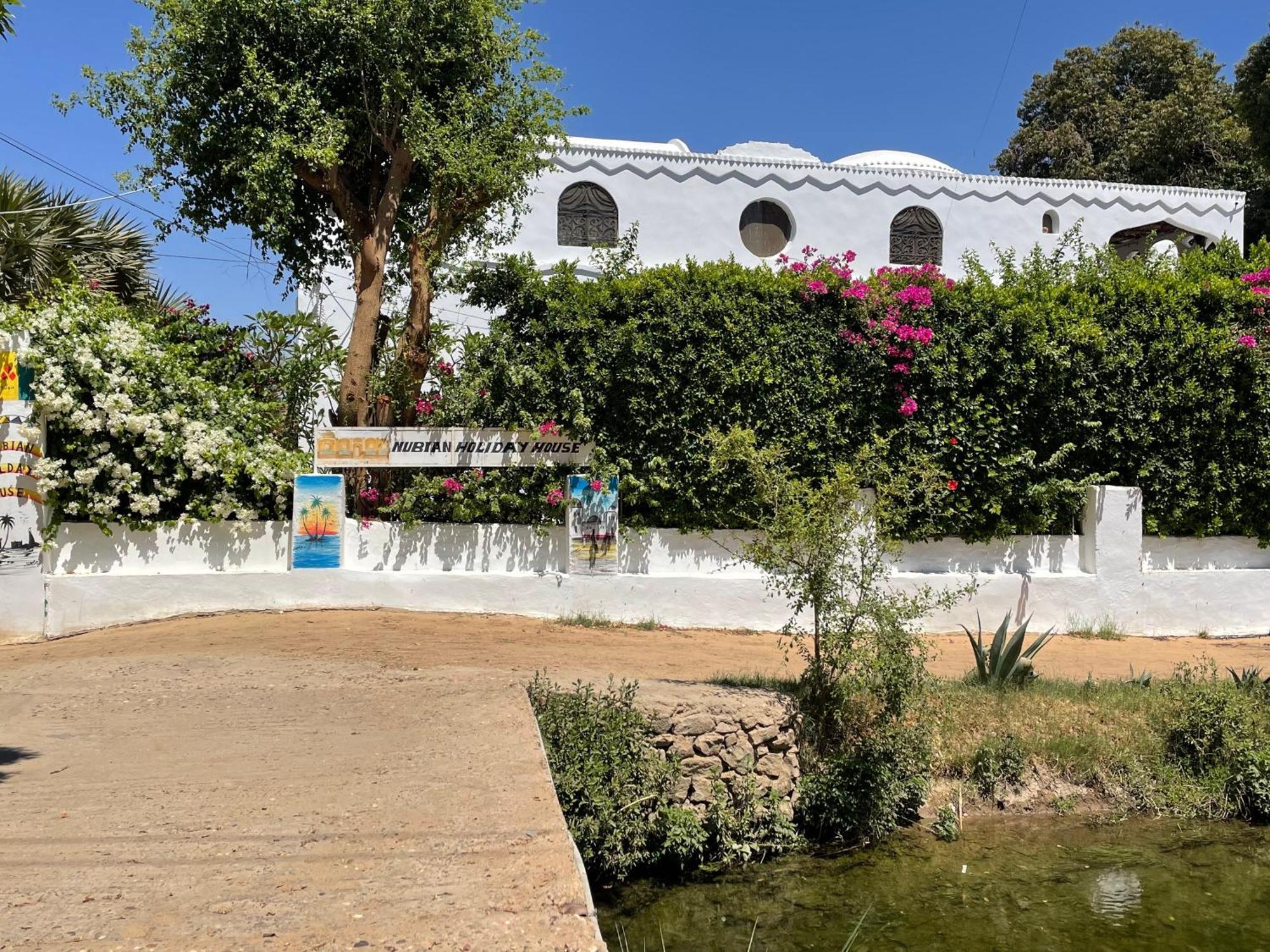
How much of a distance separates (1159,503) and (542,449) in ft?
25.6

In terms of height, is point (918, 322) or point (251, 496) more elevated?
point (918, 322)

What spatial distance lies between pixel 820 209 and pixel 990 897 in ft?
46.5

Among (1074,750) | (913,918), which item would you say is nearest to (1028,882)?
(913,918)

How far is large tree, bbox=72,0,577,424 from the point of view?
10844mm

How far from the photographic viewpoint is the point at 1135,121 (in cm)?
3019

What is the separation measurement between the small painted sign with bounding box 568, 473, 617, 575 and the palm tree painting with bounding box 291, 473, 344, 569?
2593 mm

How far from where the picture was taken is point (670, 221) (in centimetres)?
1767

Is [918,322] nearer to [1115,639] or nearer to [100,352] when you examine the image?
[1115,639]

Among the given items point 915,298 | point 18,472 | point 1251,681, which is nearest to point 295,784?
point 18,472

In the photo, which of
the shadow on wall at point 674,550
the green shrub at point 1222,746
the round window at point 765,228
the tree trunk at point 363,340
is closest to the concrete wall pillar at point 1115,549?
the green shrub at point 1222,746

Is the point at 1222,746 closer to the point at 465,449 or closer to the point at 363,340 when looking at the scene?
the point at 465,449

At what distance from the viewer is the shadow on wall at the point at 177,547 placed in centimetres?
1034

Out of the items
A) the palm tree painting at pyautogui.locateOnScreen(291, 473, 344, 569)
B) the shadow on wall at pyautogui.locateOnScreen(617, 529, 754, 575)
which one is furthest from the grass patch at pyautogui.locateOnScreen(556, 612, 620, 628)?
the palm tree painting at pyautogui.locateOnScreen(291, 473, 344, 569)

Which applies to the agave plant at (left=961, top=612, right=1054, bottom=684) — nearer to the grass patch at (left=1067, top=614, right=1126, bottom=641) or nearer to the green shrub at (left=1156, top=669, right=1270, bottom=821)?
the green shrub at (left=1156, top=669, right=1270, bottom=821)
